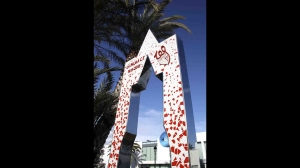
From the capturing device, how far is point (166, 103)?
5191mm

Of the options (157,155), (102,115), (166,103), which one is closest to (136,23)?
(102,115)

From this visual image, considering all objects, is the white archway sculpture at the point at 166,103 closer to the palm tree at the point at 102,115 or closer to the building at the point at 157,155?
the palm tree at the point at 102,115

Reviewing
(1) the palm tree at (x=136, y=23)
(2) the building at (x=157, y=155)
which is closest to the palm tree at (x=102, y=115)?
(1) the palm tree at (x=136, y=23)

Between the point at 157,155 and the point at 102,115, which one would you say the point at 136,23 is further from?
the point at 157,155

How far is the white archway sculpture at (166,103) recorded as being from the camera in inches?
178

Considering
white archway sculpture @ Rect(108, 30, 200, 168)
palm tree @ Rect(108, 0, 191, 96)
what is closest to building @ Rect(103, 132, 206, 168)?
palm tree @ Rect(108, 0, 191, 96)

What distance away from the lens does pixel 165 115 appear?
16.7 ft

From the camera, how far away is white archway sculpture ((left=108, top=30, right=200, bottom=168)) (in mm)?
4527

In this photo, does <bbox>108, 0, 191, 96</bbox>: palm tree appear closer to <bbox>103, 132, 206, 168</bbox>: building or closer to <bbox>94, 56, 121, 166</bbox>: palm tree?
<bbox>94, 56, 121, 166</bbox>: palm tree

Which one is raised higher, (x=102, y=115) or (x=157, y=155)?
(x=102, y=115)
